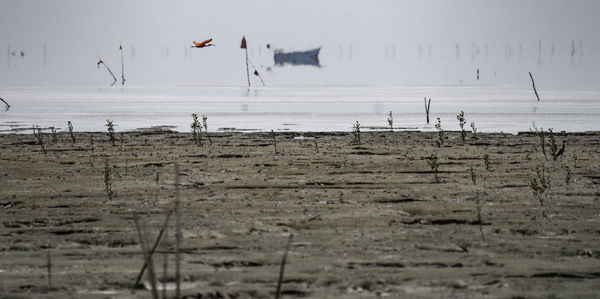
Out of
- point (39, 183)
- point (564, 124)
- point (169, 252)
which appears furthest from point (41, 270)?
point (564, 124)

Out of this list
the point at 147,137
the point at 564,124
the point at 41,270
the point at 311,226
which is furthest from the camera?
the point at 564,124

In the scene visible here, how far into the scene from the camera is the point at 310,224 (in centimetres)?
846

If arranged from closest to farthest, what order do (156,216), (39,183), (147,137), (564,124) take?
(156,216) < (39,183) < (147,137) < (564,124)

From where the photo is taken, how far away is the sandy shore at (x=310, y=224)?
6.07 metres

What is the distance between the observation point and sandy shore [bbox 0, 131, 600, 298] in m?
6.07

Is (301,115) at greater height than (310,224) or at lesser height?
greater

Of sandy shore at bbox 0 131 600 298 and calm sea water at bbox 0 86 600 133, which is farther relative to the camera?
calm sea water at bbox 0 86 600 133

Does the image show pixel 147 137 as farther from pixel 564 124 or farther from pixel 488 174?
pixel 564 124

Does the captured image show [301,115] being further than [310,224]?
Yes

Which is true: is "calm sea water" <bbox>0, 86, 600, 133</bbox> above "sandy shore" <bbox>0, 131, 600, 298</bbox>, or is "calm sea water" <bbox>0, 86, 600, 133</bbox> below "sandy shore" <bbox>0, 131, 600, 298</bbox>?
above

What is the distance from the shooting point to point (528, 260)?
265 inches

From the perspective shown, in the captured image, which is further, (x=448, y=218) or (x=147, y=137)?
(x=147, y=137)

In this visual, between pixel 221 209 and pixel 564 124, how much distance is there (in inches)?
895

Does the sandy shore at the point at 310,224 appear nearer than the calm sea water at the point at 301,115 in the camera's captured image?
Yes
